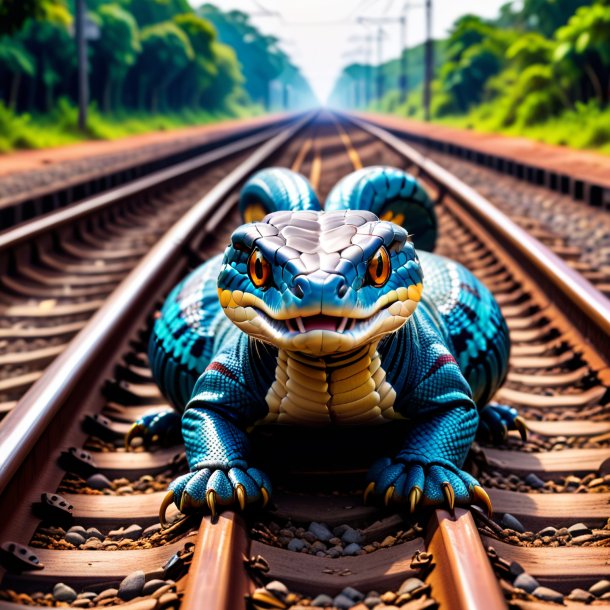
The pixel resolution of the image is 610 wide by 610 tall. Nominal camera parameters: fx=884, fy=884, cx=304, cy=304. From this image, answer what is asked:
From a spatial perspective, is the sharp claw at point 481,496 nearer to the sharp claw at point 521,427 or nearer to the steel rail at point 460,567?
the steel rail at point 460,567

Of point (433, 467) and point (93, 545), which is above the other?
point (433, 467)

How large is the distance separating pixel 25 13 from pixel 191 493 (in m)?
17.6

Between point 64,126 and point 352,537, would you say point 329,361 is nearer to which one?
point 352,537

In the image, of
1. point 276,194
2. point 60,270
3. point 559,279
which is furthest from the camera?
point 60,270

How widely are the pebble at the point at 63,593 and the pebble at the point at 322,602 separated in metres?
0.66

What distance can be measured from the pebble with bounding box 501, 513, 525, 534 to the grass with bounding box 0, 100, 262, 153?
19476 mm

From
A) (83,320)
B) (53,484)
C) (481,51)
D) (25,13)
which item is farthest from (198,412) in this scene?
(481,51)

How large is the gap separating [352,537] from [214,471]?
0.45 metres

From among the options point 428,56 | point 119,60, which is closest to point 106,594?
point 119,60

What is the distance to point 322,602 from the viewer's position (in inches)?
87.9

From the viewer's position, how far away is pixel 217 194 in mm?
9820


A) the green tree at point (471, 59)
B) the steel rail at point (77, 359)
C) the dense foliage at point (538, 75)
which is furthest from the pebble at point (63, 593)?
the green tree at point (471, 59)

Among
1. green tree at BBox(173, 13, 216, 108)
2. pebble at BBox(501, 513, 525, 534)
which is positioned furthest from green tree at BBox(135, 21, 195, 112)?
pebble at BBox(501, 513, 525, 534)

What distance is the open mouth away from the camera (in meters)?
2.24
